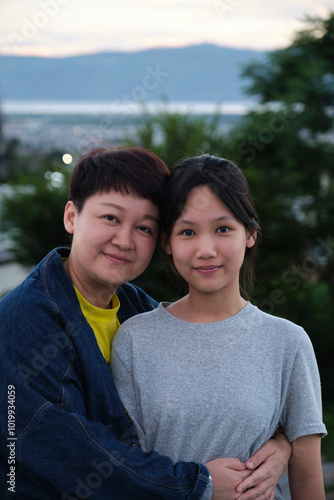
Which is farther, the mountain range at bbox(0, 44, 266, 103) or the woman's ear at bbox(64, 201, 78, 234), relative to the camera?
the mountain range at bbox(0, 44, 266, 103)

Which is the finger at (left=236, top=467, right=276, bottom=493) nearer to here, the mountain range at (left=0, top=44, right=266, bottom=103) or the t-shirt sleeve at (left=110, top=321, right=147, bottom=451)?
the t-shirt sleeve at (left=110, top=321, right=147, bottom=451)

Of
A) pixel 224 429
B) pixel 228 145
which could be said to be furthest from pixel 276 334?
pixel 228 145

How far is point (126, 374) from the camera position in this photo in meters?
1.92

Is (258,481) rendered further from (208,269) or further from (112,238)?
(112,238)

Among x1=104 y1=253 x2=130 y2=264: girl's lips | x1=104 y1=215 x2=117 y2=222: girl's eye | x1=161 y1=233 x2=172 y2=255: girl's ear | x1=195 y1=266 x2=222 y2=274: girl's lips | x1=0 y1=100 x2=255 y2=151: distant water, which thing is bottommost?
x1=195 y1=266 x2=222 y2=274: girl's lips

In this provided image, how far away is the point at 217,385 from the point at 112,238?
0.59m

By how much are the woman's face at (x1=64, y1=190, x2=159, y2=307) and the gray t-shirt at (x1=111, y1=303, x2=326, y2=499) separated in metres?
0.23

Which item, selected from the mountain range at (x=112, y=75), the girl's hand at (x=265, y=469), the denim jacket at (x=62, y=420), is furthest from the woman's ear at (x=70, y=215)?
the mountain range at (x=112, y=75)

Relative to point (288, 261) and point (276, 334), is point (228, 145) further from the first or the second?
point (276, 334)

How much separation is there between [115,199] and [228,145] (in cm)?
288

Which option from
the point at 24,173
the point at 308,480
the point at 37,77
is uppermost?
the point at 37,77

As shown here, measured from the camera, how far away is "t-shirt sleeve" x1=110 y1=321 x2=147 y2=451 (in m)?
1.88

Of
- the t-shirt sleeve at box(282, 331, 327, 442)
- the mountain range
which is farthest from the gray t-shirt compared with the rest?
the mountain range

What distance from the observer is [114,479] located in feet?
5.54
